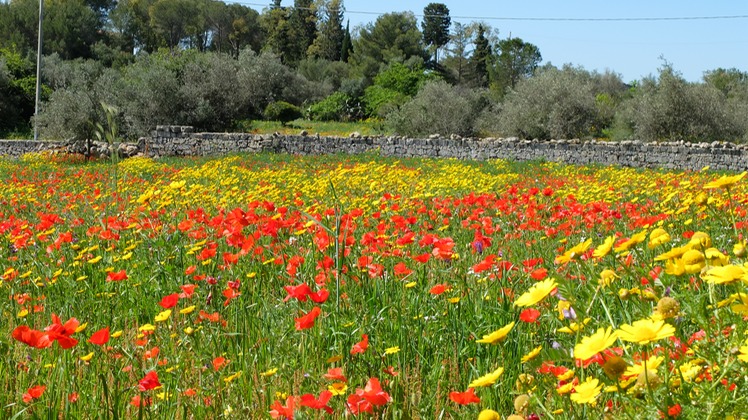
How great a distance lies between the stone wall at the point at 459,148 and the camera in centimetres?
2016

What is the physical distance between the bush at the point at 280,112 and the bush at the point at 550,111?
14.1m

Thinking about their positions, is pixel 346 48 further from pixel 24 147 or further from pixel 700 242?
pixel 700 242

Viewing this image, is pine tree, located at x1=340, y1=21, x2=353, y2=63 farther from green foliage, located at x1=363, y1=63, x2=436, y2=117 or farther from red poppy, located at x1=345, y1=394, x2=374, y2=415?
red poppy, located at x1=345, y1=394, x2=374, y2=415

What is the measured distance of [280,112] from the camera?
1650 inches

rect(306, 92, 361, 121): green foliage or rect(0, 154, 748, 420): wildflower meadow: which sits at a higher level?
rect(306, 92, 361, 121): green foliage

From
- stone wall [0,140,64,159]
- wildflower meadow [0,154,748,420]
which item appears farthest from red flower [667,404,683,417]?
stone wall [0,140,64,159]

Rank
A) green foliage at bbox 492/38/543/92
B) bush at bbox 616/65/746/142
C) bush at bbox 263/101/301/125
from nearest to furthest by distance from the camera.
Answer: bush at bbox 616/65/746/142
bush at bbox 263/101/301/125
green foliage at bbox 492/38/543/92

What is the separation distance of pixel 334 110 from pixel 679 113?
21.1 meters

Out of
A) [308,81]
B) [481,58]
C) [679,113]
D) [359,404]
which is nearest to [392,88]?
[308,81]

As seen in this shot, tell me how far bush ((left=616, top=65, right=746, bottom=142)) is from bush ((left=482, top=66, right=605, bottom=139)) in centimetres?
245

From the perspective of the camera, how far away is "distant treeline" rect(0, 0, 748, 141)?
29.3 meters

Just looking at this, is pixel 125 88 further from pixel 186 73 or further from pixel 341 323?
pixel 341 323

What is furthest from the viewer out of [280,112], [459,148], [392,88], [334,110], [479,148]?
[392,88]

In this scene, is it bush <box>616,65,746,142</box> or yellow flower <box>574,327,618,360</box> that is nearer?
yellow flower <box>574,327,618,360</box>
